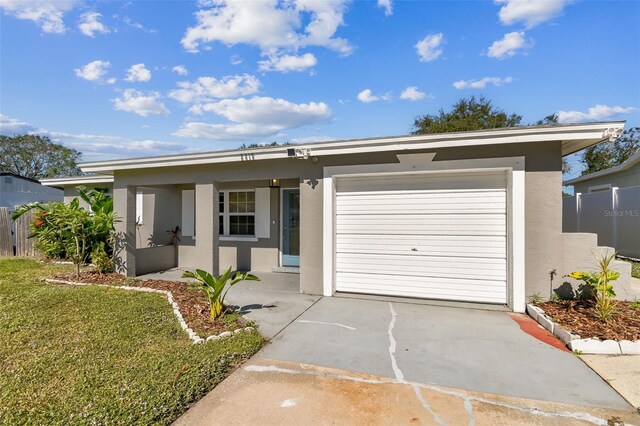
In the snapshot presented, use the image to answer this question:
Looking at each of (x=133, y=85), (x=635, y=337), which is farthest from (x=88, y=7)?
(x=635, y=337)

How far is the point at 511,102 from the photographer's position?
900 inches

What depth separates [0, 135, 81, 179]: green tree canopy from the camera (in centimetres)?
3152

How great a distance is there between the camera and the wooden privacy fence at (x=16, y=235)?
456 inches

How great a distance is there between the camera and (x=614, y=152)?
26625 mm

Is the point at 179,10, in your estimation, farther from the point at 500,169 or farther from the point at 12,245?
the point at 12,245

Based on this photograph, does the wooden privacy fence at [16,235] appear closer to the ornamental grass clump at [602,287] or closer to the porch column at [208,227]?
the porch column at [208,227]

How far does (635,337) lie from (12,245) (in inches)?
692

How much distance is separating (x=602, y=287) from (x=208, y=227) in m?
7.27

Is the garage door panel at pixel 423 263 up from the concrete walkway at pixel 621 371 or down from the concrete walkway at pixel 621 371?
up

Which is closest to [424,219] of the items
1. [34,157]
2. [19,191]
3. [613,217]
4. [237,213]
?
[237,213]

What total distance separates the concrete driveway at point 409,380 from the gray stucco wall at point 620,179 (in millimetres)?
11270

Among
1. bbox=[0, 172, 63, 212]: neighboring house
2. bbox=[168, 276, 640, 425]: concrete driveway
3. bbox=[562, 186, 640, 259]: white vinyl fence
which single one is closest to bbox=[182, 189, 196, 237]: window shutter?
bbox=[168, 276, 640, 425]: concrete driveway

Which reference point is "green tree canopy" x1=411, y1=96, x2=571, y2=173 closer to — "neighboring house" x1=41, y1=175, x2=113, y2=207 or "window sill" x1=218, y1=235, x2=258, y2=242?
"window sill" x1=218, y1=235, x2=258, y2=242

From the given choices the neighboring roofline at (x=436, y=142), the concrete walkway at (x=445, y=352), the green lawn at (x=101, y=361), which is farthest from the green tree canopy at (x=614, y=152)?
the green lawn at (x=101, y=361)
